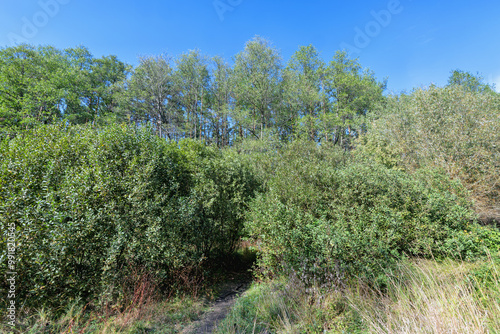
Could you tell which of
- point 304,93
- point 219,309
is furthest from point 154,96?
point 219,309

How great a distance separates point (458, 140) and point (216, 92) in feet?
88.9

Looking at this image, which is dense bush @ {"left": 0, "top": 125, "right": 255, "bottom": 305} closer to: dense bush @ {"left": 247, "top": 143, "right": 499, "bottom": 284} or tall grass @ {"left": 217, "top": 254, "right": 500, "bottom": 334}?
dense bush @ {"left": 247, "top": 143, "right": 499, "bottom": 284}

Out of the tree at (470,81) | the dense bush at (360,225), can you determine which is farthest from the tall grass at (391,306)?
the tree at (470,81)

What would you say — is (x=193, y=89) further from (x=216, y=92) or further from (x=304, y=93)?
(x=304, y=93)

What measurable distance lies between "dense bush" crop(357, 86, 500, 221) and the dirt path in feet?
38.2

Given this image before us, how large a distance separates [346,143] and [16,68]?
137 feet

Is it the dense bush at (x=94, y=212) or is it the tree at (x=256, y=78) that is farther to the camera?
the tree at (x=256, y=78)

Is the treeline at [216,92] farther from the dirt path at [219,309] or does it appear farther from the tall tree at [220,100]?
the dirt path at [219,309]

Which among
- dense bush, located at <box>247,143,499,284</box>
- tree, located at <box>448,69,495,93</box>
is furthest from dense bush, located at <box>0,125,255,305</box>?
tree, located at <box>448,69,495,93</box>

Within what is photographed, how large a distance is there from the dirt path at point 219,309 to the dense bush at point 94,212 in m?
1.57

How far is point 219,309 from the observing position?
6.09m

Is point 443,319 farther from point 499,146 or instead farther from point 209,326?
point 499,146

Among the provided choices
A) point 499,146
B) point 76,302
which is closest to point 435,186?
point 499,146

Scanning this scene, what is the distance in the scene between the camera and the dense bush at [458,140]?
34.1ft
